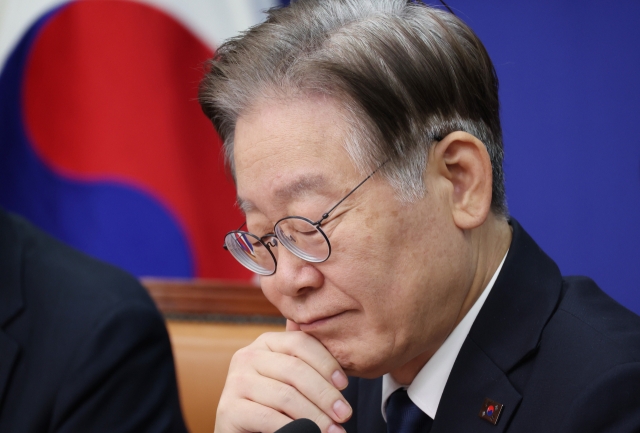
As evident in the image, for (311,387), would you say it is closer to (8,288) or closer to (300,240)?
(300,240)

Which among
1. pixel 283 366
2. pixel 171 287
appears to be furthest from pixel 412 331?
pixel 171 287

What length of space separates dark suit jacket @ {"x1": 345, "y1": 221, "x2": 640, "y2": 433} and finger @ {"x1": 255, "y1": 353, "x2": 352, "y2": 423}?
0.18 m

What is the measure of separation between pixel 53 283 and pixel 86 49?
54.5 inches

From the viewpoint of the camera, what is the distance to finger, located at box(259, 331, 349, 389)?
129 cm

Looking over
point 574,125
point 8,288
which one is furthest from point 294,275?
point 574,125

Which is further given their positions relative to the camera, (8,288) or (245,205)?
(8,288)

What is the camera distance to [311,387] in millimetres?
1290

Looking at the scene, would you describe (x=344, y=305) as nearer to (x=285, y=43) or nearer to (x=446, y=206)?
(x=446, y=206)

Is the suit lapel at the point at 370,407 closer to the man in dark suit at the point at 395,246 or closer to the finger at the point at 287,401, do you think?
the man in dark suit at the point at 395,246

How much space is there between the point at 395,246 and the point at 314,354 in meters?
0.26

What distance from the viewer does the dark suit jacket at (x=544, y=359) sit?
112 centimetres

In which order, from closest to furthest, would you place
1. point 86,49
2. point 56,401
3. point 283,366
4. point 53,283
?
point 283,366 → point 56,401 → point 53,283 → point 86,49

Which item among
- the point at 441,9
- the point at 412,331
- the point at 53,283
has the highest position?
the point at 441,9

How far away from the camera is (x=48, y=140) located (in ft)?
10.1
